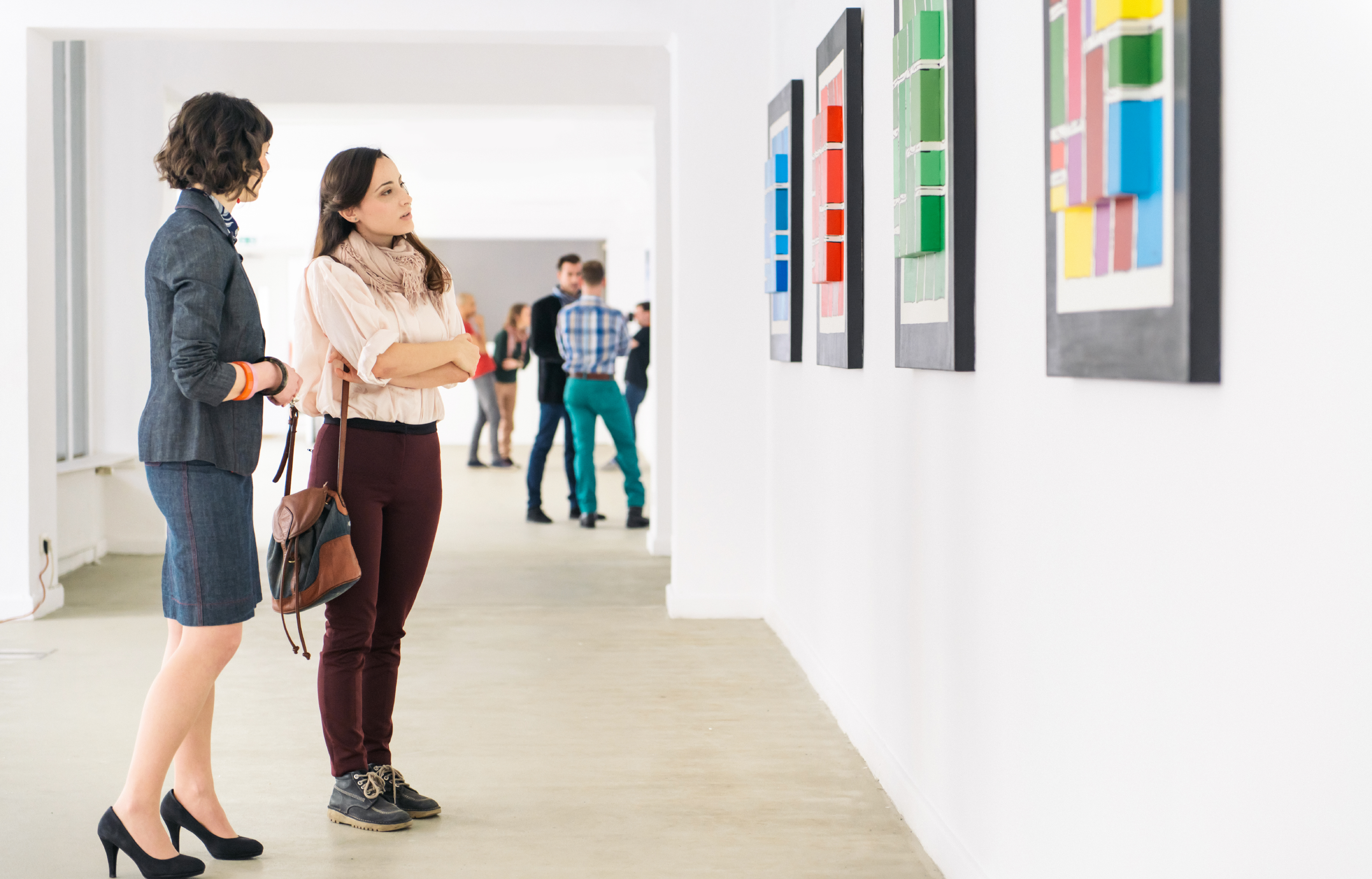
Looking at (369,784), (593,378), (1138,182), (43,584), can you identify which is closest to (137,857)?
(369,784)

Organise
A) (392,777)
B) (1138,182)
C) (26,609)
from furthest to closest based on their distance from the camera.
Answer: (26,609) → (392,777) → (1138,182)

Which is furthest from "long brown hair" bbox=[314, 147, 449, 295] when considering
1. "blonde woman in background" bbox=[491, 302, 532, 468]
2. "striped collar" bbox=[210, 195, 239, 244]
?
"blonde woman in background" bbox=[491, 302, 532, 468]

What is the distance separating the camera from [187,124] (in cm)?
237

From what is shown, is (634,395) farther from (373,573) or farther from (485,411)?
(373,573)

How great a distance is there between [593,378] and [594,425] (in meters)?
0.29

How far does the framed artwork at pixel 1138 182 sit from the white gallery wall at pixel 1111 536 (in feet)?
0.11

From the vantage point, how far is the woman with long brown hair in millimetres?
2621

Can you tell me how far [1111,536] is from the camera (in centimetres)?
177

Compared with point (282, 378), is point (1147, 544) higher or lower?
lower

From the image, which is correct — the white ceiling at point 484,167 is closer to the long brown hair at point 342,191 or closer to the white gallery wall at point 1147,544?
the long brown hair at point 342,191

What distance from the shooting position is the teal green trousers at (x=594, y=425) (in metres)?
7.34

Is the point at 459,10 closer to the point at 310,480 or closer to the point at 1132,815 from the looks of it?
the point at 310,480

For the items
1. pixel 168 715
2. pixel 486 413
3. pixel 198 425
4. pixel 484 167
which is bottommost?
pixel 168 715

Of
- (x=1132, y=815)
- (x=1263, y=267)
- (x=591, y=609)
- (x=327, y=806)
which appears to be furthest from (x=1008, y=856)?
(x=591, y=609)
